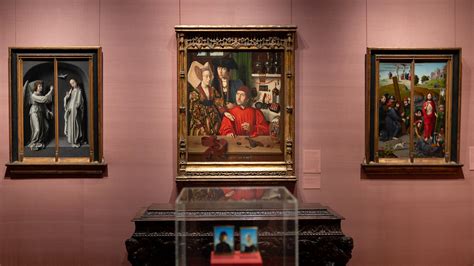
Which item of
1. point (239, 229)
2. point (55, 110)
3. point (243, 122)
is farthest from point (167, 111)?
point (239, 229)

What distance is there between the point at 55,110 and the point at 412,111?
4.49 m

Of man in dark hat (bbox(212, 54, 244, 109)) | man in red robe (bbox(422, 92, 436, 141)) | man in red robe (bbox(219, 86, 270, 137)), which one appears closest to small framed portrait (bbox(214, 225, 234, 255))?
man in red robe (bbox(219, 86, 270, 137))

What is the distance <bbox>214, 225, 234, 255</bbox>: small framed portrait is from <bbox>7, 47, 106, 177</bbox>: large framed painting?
2.60 metres

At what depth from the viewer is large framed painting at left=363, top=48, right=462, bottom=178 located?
16.4 ft

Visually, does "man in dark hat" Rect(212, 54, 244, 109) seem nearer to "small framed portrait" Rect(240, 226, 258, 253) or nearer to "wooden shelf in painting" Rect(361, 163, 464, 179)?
"wooden shelf in painting" Rect(361, 163, 464, 179)

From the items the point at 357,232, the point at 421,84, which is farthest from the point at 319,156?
the point at 421,84

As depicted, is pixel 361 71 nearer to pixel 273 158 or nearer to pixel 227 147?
pixel 273 158

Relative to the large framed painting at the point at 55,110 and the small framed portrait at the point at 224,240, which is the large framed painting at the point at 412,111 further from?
the large framed painting at the point at 55,110

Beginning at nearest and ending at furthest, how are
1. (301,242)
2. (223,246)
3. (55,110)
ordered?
(223,246) → (301,242) → (55,110)

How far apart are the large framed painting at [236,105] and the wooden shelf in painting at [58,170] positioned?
104 centimetres

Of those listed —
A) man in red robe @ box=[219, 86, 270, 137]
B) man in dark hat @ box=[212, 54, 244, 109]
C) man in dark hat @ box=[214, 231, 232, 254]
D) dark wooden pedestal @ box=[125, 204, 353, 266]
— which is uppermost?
man in dark hat @ box=[212, 54, 244, 109]

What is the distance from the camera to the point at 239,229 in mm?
2904

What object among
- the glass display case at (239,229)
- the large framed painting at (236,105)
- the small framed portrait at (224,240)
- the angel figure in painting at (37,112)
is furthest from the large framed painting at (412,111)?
the angel figure in painting at (37,112)

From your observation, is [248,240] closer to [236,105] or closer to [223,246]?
[223,246]
